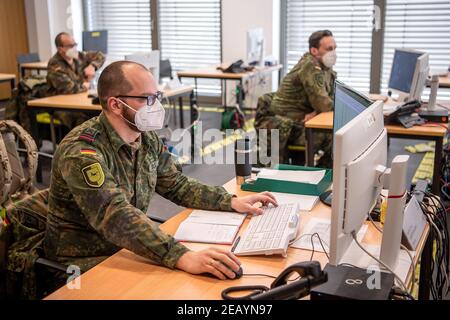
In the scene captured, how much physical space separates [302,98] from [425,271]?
2321 mm

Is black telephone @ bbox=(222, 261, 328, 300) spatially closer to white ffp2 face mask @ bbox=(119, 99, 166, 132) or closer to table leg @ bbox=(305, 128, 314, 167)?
white ffp2 face mask @ bbox=(119, 99, 166, 132)

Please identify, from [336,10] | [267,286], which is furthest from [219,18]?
[267,286]

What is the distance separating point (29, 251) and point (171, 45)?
6660 millimetres

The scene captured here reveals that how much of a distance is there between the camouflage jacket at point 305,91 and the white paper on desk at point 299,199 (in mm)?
1975

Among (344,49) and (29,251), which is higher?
(344,49)

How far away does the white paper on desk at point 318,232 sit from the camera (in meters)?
1.75

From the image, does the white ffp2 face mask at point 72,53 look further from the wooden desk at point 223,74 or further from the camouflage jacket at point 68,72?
the wooden desk at point 223,74

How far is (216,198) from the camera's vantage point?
207 centimetres

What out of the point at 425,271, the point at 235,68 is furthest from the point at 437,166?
the point at 235,68

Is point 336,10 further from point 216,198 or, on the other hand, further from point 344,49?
point 216,198

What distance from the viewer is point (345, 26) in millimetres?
6926

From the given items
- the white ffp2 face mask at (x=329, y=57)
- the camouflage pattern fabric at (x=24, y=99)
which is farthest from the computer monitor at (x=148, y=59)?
the white ffp2 face mask at (x=329, y=57)

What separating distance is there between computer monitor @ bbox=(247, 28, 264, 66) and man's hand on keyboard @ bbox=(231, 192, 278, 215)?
449 centimetres

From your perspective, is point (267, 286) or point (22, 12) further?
point (22, 12)
